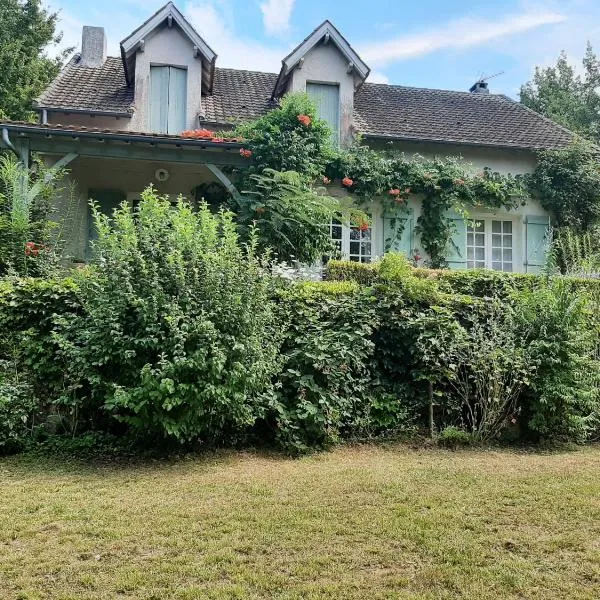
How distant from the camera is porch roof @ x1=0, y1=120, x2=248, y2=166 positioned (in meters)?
9.69

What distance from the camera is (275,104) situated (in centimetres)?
1415

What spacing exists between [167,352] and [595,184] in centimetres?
1134

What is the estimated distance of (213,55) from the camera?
42.9 feet

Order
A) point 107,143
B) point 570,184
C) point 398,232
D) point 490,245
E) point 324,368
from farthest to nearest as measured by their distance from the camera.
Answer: point 490,245 → point 570,184 → point 398,232 → point 107,143 → point 324,368

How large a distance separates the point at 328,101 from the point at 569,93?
21714 mm

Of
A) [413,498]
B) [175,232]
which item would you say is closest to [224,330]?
[175,232]

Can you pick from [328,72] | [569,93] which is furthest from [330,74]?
[569,93]

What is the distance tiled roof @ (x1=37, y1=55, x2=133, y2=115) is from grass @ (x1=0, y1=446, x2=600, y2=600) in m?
9.61

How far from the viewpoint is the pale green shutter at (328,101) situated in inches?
524

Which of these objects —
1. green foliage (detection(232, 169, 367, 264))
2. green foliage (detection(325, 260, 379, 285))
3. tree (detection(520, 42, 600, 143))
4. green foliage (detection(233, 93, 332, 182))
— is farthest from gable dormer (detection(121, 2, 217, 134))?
tree (detection(520, 42, 600, 143))

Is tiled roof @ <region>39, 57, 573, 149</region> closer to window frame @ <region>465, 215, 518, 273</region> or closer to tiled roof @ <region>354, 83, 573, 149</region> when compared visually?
tiled roof @ <region>354, 83, 573, 149</region>

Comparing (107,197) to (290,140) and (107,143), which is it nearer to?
(107,143)

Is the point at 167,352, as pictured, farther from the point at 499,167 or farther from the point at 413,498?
the point at 499,167

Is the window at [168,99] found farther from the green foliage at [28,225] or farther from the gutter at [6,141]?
the gutter at [6,141]
